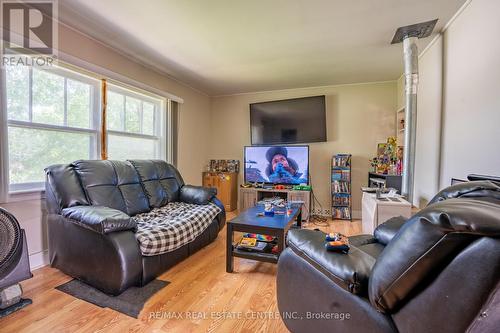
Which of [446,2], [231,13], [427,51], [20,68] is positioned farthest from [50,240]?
[427,51]

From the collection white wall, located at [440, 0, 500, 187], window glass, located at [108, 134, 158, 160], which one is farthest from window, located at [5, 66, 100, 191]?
white wall, located at [440, 0, 500, 187]

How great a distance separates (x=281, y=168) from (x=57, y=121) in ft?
10.0

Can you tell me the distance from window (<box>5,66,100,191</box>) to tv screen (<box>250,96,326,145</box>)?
103 inches

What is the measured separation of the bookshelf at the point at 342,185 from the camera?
382cm

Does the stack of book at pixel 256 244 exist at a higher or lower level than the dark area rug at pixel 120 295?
higher

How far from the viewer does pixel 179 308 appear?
5.29 feet

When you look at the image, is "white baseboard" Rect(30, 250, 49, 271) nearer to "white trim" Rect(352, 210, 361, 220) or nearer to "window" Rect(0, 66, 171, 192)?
"window" Rect(0, 66, 171, 192)

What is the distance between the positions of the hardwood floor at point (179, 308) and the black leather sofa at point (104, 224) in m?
0.16

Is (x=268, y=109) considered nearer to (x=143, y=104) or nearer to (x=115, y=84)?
(x=143, y=104)

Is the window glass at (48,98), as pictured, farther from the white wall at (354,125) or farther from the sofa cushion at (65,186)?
the white wall at (354,125)

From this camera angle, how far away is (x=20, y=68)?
2.08 metres

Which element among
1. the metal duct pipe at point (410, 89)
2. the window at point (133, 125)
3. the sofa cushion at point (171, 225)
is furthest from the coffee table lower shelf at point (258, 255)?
the window at point (133, 125)

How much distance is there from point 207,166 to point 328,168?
2367 mm

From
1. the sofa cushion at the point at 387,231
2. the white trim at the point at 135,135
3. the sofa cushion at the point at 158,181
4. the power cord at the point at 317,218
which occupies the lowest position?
the power cord at the point at 317,218
